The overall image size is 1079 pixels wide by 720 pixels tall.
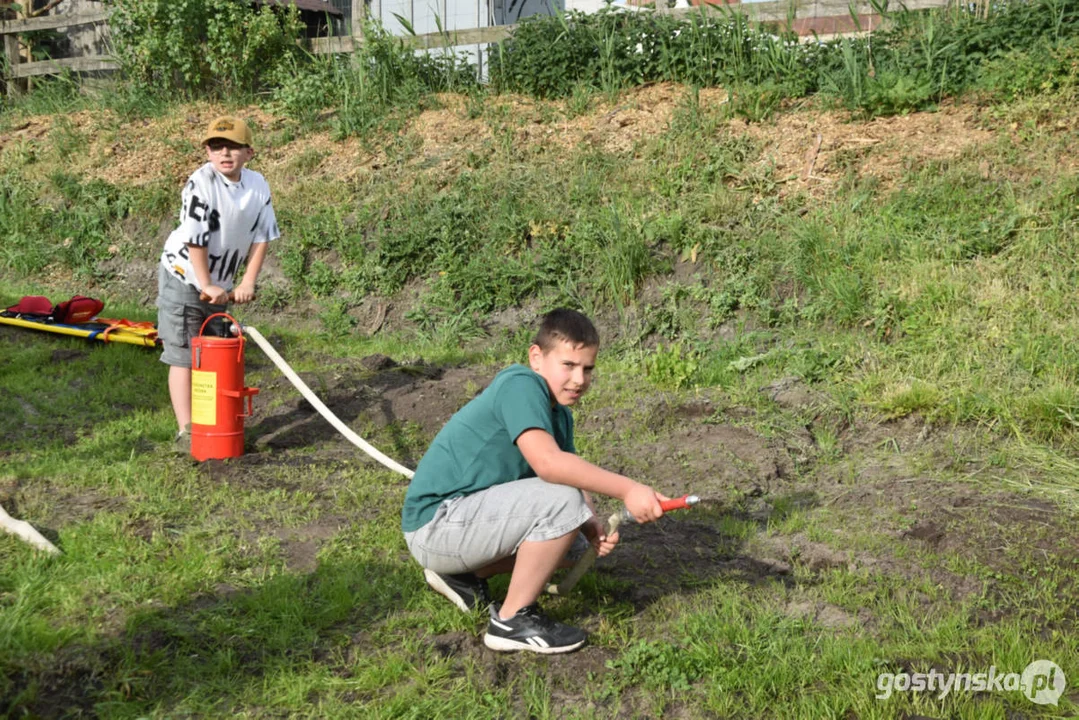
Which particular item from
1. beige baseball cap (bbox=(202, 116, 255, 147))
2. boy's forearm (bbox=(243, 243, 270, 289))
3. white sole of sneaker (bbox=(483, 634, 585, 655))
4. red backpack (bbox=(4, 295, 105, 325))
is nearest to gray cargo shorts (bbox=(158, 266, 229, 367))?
boy's forearm (bbox=(243, 243, 270, 289))

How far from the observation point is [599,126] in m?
9.80

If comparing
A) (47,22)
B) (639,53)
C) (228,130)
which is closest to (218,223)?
(228,130)

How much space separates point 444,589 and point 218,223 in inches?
112

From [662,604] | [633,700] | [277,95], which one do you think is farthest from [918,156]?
[277,95]

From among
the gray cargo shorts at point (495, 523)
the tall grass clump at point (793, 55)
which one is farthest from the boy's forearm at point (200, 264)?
the tall grass clump at point (793, 55)

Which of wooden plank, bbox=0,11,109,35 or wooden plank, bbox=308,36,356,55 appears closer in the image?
wooden plank, bbox=308,36,356,55

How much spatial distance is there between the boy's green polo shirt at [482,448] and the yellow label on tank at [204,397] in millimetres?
2097

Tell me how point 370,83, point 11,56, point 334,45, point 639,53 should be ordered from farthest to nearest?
point 11,56, point 334,45, point 370,83, point 639,53

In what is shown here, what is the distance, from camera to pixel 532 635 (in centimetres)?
334

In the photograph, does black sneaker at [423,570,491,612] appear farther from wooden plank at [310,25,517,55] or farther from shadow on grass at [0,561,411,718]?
wooden plank at [310,25,517,55]

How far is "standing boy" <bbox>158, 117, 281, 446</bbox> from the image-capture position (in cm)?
535

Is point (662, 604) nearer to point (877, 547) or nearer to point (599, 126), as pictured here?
point (877, 547)

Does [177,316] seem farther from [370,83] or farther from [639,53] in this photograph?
[370,83]

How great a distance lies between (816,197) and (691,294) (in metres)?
1.43
